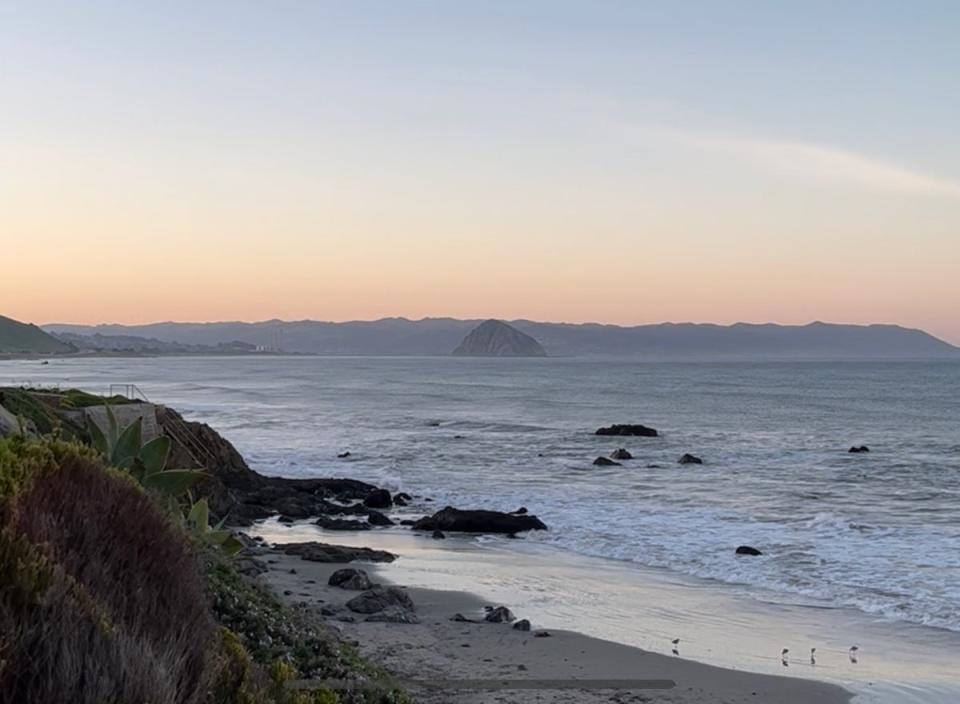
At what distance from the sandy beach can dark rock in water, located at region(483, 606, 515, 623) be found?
0.51ft

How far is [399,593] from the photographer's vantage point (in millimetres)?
15484

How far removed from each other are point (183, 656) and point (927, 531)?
22335mm

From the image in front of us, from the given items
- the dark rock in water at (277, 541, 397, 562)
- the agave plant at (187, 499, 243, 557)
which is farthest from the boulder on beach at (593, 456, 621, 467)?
the agave plant at (187, 499, 243, 557)

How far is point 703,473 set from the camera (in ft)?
120

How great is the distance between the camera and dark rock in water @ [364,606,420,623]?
46.8 ft

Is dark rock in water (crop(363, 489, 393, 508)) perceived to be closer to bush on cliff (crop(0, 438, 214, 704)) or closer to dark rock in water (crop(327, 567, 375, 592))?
dark rock in water (crop(327, 567, 375, 592))

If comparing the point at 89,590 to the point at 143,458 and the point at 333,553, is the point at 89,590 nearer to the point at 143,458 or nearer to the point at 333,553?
the point at 143,458

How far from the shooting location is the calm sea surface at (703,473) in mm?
18953

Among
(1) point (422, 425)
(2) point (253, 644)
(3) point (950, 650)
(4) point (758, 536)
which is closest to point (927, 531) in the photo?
(4) point (758, 536)

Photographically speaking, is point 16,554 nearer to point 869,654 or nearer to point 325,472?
point 869,654

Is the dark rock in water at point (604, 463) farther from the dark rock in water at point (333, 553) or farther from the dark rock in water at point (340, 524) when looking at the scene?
the dark rock in water at point (333, 553)

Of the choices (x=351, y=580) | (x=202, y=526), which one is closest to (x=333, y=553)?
(x=351, y=580)

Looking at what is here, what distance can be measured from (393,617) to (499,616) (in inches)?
62.5

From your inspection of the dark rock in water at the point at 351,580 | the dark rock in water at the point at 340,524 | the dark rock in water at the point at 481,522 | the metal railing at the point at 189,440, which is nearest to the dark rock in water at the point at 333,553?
the dark rock in water at the point at 351,580
